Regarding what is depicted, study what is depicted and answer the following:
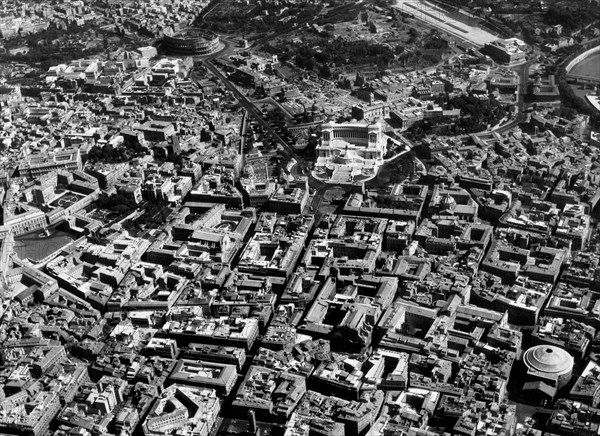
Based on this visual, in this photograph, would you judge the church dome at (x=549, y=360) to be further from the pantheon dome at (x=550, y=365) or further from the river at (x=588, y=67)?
the river at (x=588, y=67)

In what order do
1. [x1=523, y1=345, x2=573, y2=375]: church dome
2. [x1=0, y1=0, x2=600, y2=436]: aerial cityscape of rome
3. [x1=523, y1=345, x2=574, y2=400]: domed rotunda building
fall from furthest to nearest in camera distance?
[x1=523, y1=345, x2=573, y2=375]: church dome, [x1=0, y1=0, x2=600, y2=436]: aerial cityscape of rome, [x1=523, y1=345, x2=574, y2=400]: domed rotunda building

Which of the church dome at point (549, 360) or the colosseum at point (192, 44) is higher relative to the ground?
the church dome at point (549, 360)

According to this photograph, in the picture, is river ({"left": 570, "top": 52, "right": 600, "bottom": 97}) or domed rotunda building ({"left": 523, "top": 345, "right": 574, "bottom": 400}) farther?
river ({"left": 570, "top": 52, "right": 600, "bottom": 97})

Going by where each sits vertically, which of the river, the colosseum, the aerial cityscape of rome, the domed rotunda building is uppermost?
the domed rotunda building

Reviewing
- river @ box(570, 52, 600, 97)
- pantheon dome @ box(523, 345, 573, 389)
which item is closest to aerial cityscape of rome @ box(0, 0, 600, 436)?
pantheon dome @ box(523, 345, 573, 389)

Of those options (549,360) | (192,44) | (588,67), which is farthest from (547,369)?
(192,44)

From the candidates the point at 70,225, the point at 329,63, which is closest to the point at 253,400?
the point at 70,225

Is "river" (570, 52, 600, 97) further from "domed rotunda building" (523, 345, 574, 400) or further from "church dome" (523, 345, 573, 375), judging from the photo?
"domed rotunda building" (523, 345, 574, 400)

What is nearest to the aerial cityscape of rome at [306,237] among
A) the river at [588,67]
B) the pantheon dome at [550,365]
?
the pantheon dome at [550,365]
